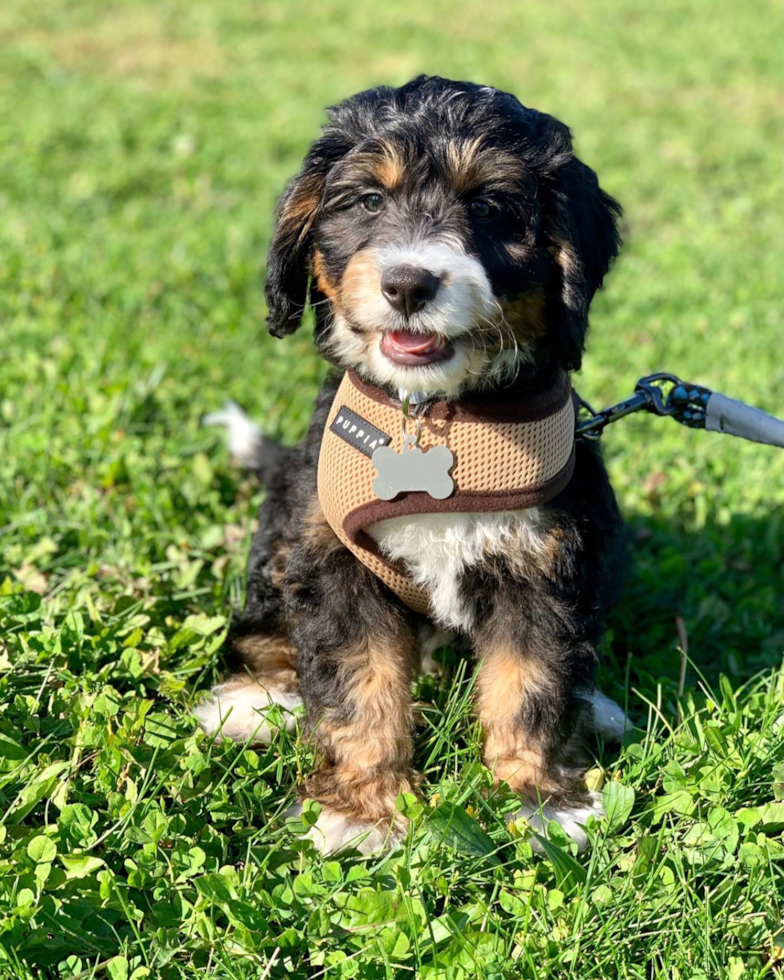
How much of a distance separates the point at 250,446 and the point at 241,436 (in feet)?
0.23

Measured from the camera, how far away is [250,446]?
448 cm

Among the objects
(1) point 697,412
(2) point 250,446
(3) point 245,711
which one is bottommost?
(3) point 245,711

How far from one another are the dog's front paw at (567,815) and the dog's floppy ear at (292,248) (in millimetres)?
1628

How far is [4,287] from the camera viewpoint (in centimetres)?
628

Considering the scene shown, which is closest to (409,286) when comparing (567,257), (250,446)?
(567,257)

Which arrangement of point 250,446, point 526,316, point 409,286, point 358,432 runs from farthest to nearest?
point 250,446 → point 358,432 → point 526,316 → point 409,286

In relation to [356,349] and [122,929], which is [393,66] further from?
[122,929]

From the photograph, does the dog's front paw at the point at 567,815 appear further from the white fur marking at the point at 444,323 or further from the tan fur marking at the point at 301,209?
the tan fur marking at the point at 301,209

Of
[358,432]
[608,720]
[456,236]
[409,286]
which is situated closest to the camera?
[409,286]

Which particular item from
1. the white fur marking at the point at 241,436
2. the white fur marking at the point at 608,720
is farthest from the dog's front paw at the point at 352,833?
the white fur marking at the point at 241,436

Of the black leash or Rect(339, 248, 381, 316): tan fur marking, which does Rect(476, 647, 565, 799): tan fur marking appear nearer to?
the black leash

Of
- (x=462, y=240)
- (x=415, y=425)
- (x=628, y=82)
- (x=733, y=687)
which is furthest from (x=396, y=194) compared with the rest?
(x=628, y=82)

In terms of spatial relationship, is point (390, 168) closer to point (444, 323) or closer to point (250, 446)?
point (444, 323)

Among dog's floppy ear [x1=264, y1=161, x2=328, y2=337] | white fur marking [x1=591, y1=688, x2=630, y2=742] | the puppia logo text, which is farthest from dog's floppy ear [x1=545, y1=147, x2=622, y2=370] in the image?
white fur marking [x1=591, y1=688, x2=630, y2=742]
